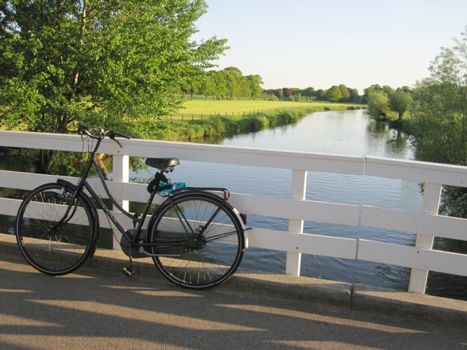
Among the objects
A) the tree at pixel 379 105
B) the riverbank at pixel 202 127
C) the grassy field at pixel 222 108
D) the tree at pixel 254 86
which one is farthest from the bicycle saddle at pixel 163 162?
the tree at pixel 254 86

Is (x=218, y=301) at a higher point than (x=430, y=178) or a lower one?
lower

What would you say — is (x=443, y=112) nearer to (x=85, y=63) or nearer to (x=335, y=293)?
(x=85, y=63)

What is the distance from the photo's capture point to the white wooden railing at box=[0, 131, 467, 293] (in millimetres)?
3568

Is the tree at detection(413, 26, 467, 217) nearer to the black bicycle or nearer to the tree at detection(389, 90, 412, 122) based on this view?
the black bicycle

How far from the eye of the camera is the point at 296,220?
392cm

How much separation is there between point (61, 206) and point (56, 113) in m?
11.4

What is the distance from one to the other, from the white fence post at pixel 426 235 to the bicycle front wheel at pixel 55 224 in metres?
2.64

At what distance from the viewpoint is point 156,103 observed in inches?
591

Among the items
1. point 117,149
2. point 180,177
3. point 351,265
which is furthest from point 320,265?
point 117,149

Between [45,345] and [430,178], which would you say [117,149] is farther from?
[430,178]

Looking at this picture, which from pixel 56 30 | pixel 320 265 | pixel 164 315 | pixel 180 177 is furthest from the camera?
pixel 180 177

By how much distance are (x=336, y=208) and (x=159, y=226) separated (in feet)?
4.79

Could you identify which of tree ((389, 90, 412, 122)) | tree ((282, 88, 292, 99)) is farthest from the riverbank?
tree ((282, 88, 292, 99))

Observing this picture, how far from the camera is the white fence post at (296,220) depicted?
3839 mm
